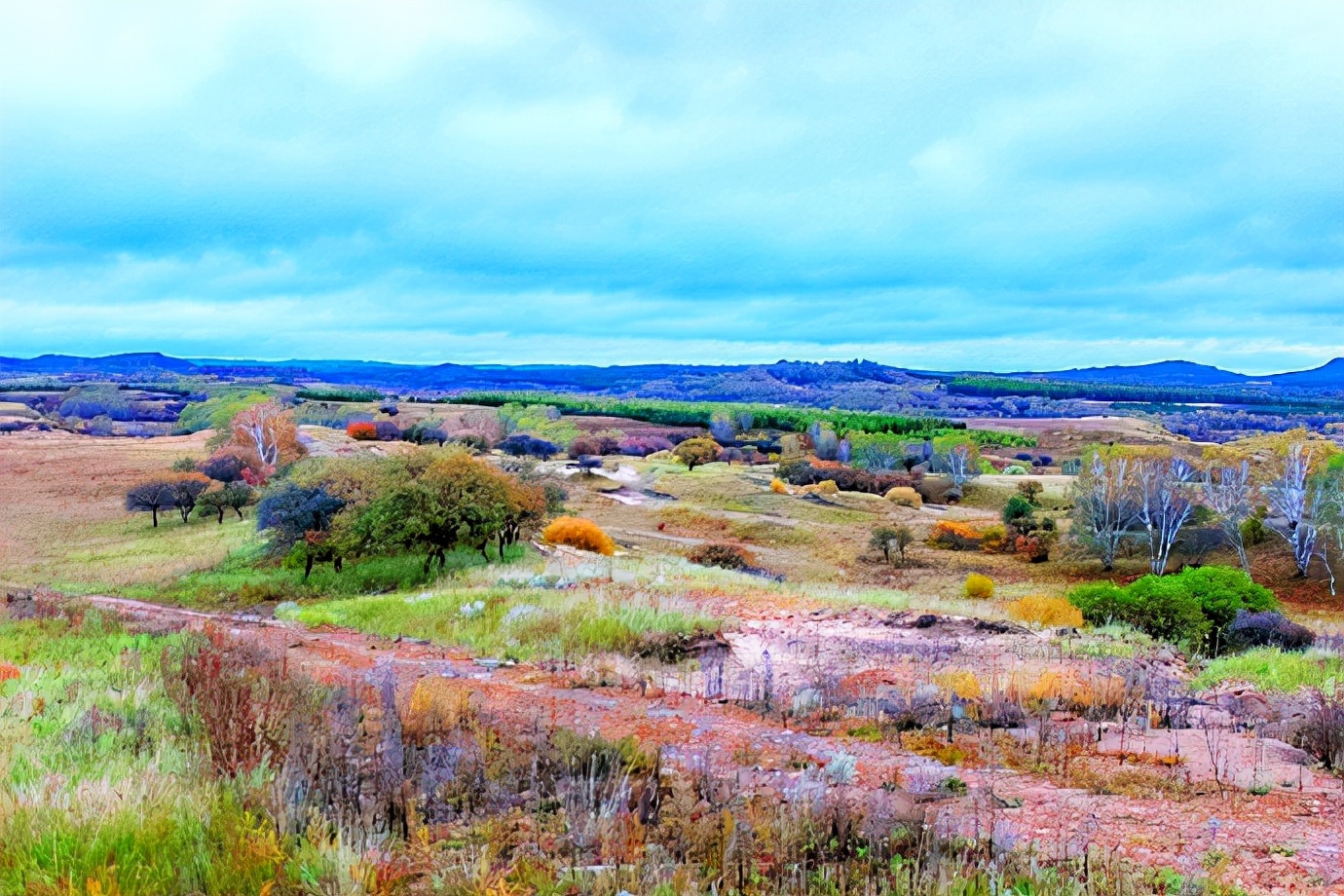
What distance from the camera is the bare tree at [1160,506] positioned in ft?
127

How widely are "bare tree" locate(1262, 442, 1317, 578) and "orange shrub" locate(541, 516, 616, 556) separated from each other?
29.2m

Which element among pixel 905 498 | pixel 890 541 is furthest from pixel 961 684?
pixel 905 498

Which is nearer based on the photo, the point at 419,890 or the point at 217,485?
the point at 419,890

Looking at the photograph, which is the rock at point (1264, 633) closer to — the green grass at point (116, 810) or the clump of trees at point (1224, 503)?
the green grass at point (116, 810)

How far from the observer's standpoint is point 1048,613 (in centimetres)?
1873

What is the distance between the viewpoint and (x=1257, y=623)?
15664mm

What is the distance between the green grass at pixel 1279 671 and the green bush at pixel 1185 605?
3.34m

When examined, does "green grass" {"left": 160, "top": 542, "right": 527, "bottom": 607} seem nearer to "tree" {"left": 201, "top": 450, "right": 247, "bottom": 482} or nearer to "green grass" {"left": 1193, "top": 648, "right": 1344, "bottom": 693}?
"green grass" {"left": 1193, "top": 648, "right": 1344, "bottom": 693}

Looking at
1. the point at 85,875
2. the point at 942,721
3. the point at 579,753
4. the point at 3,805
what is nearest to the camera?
the point at 85,875

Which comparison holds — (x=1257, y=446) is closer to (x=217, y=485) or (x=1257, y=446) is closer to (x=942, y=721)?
(x=942, y=721)

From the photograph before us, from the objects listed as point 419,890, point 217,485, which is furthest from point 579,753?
point 217,485

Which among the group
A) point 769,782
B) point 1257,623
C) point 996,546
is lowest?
point 996,546

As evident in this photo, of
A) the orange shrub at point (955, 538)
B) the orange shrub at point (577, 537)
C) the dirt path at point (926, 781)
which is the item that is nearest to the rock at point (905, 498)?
the orange shrub at point (955, 538)

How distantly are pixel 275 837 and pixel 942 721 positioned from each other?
6143 mm
